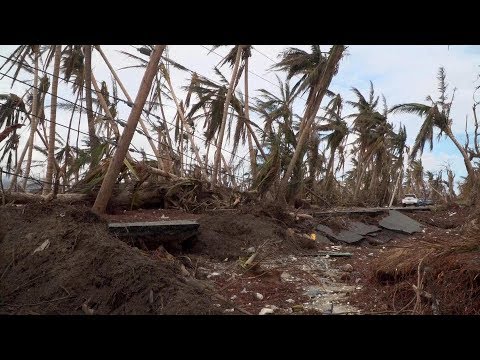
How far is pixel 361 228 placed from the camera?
11227 millimetres

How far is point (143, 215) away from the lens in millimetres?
9109

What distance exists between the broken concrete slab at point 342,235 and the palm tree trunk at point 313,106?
10.4 ft

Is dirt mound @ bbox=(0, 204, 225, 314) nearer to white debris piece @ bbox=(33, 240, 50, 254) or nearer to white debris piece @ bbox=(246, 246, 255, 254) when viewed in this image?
white debris piece @ bbox=(33, 240, 50, 254)

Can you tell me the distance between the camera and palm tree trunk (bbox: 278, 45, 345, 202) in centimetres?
1225

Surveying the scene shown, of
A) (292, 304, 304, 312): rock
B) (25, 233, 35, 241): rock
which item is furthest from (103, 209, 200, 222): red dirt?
(292, 304, 304, 312): rock

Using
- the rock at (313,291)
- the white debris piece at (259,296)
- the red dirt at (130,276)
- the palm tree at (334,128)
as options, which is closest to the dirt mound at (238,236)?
the red dirt at (130,276)

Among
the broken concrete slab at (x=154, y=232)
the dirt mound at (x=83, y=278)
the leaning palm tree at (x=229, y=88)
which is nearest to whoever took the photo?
the dirt mound at (x=83, y=278)

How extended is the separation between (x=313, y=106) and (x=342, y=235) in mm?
5714

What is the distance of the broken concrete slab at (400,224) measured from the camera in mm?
12039

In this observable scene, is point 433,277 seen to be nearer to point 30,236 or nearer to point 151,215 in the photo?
point 30,236

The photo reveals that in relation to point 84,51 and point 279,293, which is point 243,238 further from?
point 84,51

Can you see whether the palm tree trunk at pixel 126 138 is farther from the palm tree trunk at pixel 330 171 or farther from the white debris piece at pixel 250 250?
the palm tree trunk at pixel 330 171
